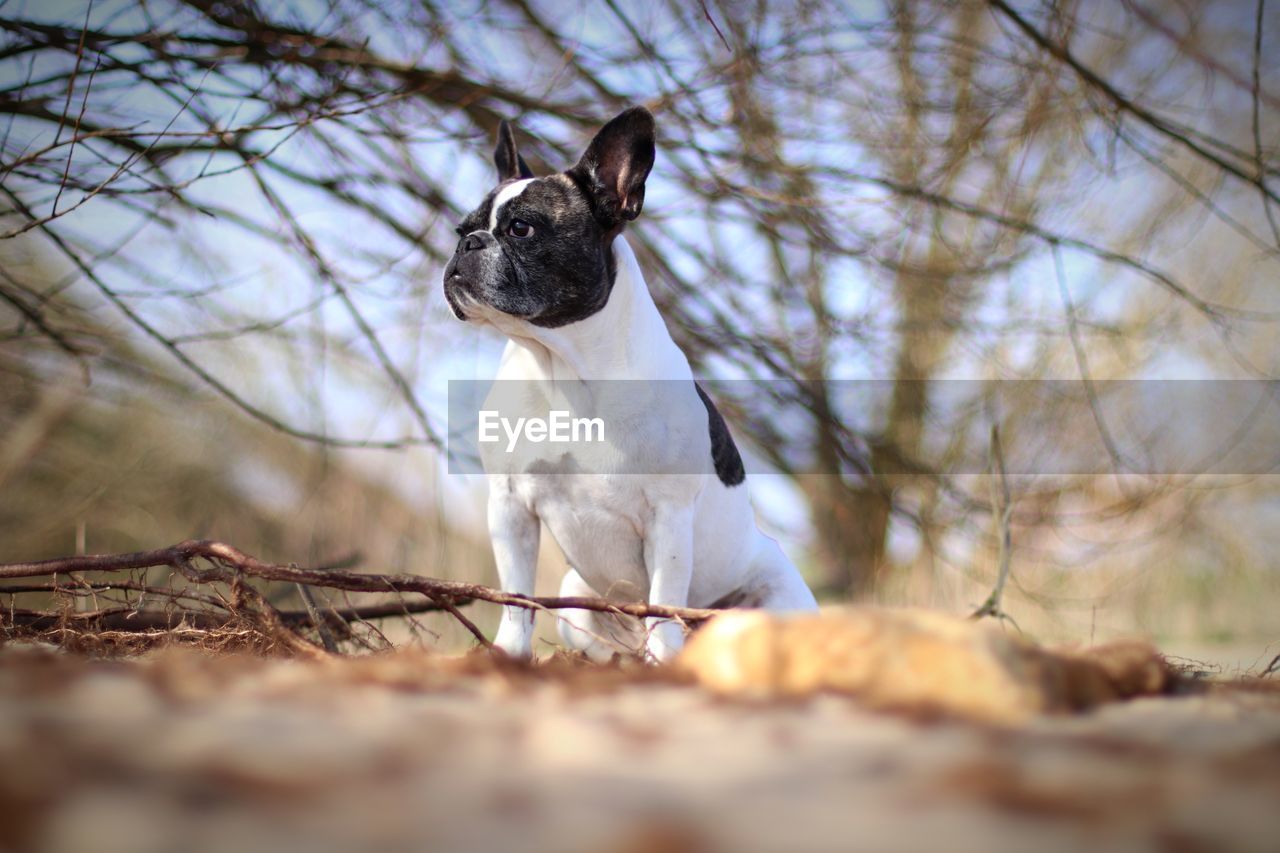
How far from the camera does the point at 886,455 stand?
4504 mm

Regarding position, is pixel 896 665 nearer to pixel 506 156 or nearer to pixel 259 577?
pixel 259 577

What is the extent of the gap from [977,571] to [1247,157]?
8.29 feet

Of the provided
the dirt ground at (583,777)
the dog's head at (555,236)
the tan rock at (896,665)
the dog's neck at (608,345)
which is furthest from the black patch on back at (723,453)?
the dirt ground at (583,777)

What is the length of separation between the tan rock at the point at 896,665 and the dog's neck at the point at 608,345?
1.42m

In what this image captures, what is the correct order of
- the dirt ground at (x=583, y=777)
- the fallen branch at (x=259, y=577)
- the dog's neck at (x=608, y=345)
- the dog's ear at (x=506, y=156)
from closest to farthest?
the dirt ground at (x=583, y=777), the fallen branch at (x=259, y=577), the dog's neck at (x=608, y=345), the dog's ear at (x=506, y=156)

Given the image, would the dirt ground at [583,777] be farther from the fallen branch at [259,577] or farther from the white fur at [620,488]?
the white fur at [620,488]

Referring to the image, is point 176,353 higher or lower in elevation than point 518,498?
higher

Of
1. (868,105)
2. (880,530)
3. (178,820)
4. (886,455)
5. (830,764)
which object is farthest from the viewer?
(880,530)

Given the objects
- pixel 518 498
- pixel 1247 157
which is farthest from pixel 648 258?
pixel 1247 157

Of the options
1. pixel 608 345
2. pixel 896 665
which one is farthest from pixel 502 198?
pixel 896 665

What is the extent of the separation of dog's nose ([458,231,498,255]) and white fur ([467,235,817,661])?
0.37 feet

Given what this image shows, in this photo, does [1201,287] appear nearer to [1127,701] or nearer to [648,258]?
[648,258]

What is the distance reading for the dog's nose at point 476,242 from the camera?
2529 mm

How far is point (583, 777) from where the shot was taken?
0.66 metres
